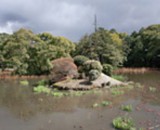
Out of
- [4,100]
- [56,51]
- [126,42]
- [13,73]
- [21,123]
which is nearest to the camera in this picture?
[21,123]

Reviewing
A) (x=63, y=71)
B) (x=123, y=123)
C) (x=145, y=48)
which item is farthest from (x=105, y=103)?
(x=145, y=48)

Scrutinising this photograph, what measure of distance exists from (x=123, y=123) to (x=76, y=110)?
3.82 metres

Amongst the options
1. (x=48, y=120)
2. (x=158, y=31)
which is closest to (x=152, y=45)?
(x=158, y=31)

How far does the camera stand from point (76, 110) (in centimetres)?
1425

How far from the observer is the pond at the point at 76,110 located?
1139 cm

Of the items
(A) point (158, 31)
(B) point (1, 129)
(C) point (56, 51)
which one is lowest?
(B) point (1, 129)

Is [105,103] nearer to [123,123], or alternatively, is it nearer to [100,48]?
[123,123]

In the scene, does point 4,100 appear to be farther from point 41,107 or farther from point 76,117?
point 76,117

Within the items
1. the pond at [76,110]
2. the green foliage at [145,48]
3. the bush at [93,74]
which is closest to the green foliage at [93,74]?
the bush at [93,74]

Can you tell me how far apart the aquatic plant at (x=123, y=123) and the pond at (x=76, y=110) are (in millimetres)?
210

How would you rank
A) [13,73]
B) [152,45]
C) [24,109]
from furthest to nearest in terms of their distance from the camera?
1. [152,45]
2. [13,73]
3. [24,109]

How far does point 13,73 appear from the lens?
32375mm

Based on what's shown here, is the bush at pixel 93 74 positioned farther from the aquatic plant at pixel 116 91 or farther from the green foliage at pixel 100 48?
the green foliage at pixel 100 48

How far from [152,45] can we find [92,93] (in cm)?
2784
